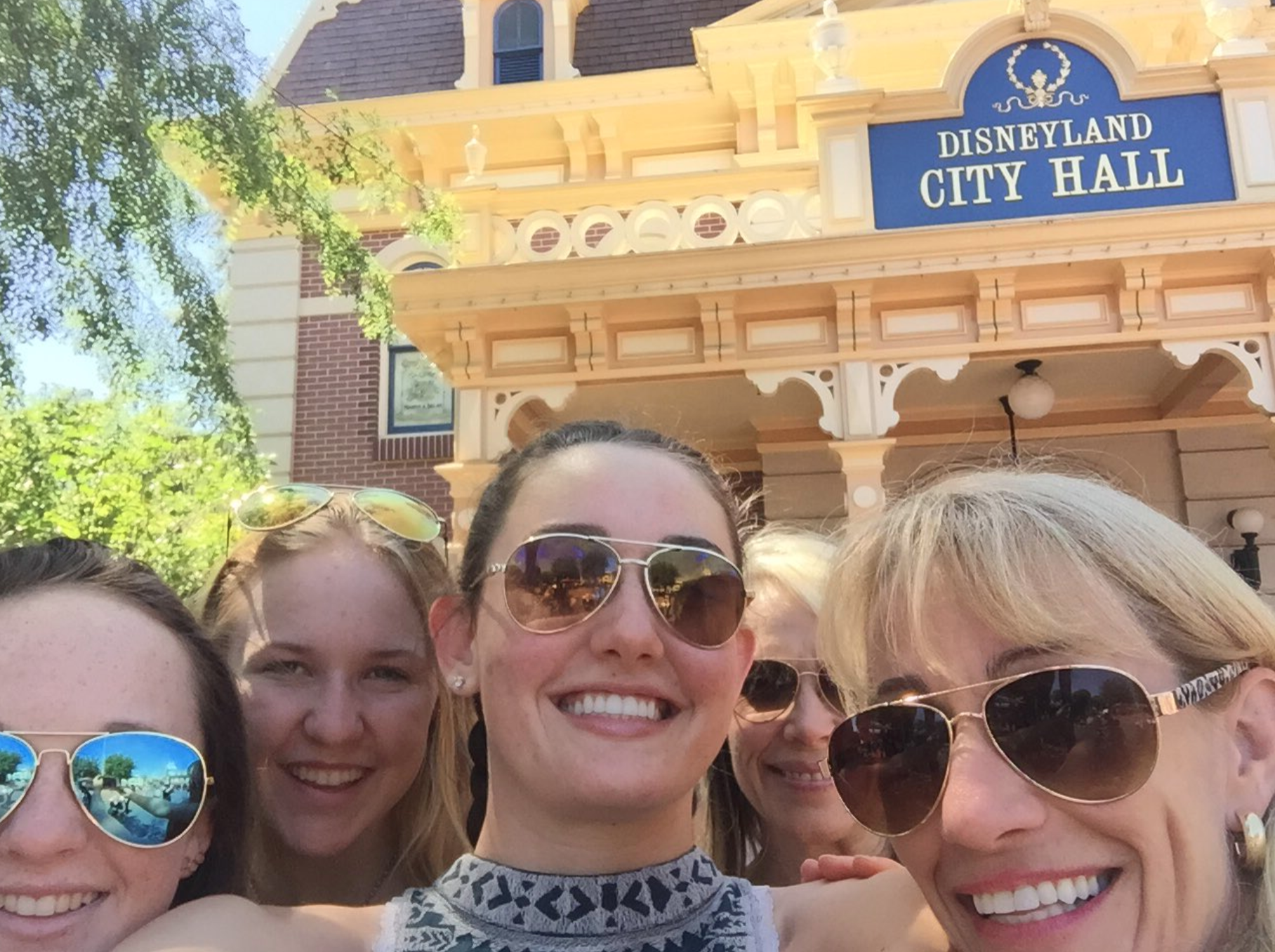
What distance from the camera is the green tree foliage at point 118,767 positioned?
150 cm

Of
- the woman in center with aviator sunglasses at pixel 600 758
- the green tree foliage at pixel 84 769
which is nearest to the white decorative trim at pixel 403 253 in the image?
the woman in center with aviator sunglasses at pixel 600 758

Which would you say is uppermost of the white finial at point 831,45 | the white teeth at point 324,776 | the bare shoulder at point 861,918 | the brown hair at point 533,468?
the white finial at point 831,45

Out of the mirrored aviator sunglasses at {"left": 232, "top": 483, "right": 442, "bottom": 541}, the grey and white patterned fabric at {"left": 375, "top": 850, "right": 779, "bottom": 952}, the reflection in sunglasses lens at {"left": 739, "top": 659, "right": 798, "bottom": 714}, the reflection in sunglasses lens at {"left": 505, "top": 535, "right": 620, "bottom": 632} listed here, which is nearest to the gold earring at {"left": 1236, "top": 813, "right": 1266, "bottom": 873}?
the grey and white patterned fabric at {"left": 375, "top": 850, "right": 779, "bottom": 952}

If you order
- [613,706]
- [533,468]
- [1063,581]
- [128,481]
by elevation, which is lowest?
[613,706]

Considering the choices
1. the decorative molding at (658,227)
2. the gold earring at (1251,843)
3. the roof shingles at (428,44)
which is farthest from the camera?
the roof shingles at (428,44)

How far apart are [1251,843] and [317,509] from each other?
1.80 meters

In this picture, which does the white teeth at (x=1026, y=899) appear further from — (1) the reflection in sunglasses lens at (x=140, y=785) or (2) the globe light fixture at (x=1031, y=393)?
(2) the globe light fixture at (x=1031, y=393)

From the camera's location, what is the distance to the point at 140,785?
1.52 m

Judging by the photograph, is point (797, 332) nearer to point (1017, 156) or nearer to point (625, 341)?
point (625, 341)

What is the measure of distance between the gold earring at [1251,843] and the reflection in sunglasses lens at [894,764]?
380 millimetres

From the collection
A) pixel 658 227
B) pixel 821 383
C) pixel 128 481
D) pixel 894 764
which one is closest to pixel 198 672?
pixel 894 764

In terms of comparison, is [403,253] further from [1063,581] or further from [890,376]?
[1063,581]

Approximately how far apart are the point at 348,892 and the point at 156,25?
484 cm

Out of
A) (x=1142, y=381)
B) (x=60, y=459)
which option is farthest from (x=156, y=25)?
(x=1142, y=381)
